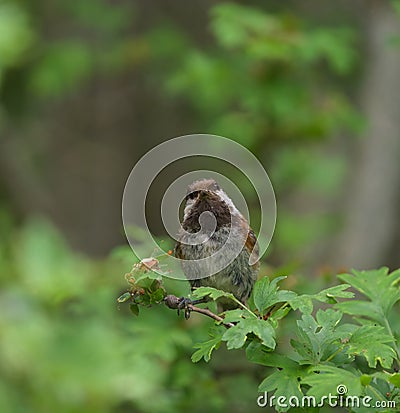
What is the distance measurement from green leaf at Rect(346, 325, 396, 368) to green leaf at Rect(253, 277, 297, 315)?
0.22 meters

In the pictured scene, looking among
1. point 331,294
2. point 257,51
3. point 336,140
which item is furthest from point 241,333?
point 336,140

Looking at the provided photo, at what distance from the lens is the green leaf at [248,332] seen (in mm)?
1955

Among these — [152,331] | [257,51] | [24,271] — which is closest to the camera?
[24,271]

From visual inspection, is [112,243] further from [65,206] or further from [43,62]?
[43,62]

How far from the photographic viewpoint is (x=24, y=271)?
155 centimetres

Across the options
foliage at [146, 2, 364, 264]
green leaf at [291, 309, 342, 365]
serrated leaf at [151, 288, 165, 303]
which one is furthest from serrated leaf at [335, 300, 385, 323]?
foliage at [146, 2, 364, 264]

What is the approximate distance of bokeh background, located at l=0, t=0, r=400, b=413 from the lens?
4.56 ft

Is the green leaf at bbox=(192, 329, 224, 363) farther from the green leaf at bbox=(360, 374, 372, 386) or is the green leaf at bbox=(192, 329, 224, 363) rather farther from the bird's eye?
the bird's eye

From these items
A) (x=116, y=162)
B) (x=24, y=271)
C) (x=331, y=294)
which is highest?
(x=116, y=162)

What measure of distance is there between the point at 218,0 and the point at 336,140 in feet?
6.99

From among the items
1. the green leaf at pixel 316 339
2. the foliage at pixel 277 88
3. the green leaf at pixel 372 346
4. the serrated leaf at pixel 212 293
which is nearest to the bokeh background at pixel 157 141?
the foliage at pixel 277 88

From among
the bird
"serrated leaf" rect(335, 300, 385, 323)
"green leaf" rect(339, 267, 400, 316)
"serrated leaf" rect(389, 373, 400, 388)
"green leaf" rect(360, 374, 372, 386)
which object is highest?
the bird

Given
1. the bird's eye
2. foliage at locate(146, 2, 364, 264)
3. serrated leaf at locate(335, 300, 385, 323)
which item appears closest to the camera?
serrated leaf at locate(335, 300, 385, 323)

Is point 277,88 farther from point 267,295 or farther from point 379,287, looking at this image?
point 267,295
